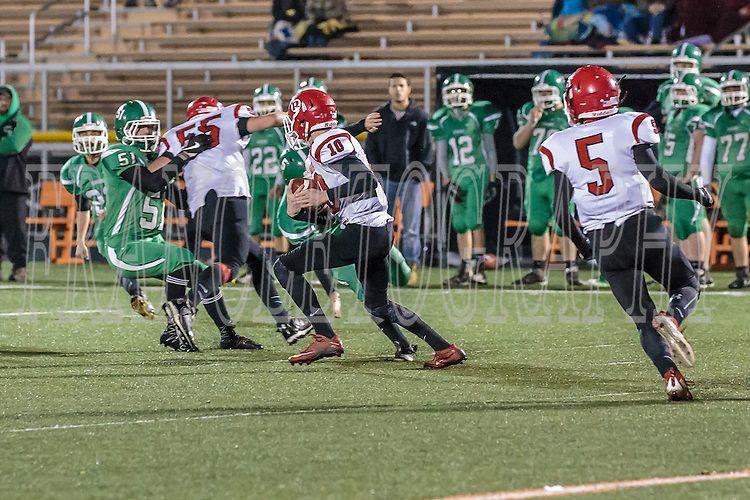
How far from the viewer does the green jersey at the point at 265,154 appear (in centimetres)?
1232

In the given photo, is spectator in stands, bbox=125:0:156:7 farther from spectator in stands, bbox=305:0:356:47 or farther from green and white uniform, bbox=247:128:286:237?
green and white uniform, bbox=247:128:286:237

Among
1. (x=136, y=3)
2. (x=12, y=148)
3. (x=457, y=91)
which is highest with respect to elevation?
(x=136, y=3)

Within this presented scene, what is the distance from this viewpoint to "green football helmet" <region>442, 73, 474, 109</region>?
39.5 feet

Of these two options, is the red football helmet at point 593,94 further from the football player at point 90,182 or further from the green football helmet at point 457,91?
the green football helmet at point 457,91

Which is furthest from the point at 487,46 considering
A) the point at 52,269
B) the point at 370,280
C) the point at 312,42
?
the point at 370,280

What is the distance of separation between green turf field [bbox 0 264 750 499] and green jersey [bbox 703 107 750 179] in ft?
9.12

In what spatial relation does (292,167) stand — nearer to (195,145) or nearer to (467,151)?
(195,145)

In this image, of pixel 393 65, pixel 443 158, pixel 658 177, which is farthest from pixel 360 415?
pixel 393 65

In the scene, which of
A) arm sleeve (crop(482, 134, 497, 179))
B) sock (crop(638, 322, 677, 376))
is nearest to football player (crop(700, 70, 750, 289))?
arm sleeve (crop(482, 134, 497, 179))

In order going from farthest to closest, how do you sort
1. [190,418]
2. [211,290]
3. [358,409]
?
[211,290] < [358,409] < [190,418]

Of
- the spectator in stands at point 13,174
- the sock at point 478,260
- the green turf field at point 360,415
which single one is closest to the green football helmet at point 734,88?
the sock at point 478,260

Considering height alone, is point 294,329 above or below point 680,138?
below

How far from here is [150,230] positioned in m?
7.84

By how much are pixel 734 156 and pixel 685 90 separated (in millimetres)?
691
